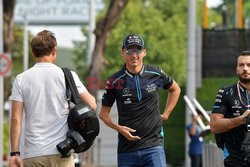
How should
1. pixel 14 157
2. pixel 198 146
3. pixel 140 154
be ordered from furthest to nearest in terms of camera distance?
pixel 198 146
pixel 140 154
pixel 14 157

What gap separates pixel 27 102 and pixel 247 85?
6.74ft

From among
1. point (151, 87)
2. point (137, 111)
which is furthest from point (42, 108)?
point (151, 87)

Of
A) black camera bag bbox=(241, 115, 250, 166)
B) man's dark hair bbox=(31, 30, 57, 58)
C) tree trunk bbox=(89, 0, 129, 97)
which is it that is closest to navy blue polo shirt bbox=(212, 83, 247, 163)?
black camera bag bbox=(241, 115, 250, 166)

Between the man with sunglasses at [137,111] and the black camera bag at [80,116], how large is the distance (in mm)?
1503

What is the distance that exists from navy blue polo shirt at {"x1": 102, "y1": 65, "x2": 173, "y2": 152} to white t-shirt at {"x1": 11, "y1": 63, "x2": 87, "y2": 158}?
1586 mm

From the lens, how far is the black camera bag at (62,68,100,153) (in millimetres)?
8375

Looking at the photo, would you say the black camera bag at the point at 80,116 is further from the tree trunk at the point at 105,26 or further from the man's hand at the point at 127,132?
the tree trunk at the point at 105,26

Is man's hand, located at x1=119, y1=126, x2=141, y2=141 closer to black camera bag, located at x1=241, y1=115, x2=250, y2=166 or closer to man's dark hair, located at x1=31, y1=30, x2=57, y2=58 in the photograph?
black camera bag, located at x1=241, y1=115, x2=250, y2=166

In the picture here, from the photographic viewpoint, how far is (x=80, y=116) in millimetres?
8359

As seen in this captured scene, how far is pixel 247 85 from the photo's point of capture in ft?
30.2

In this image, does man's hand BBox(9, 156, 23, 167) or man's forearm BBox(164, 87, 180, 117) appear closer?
man's hand BBox(9, 156, 23, 167)

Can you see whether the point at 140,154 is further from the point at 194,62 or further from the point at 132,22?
the point at 132,22

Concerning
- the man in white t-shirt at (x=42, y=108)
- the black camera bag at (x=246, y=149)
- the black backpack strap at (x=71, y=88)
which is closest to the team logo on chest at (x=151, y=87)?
the black camera bag at (x=246, y=149)

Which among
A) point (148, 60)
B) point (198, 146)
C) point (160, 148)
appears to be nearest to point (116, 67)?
point (148, 60)
